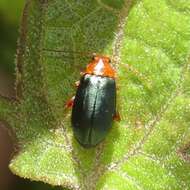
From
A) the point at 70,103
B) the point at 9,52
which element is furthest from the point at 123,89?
the point at 9,52

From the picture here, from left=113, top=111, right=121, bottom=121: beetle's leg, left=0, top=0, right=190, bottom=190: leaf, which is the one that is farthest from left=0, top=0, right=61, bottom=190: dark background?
left=113, top=111, right=121, bottom=121: beetle's leg

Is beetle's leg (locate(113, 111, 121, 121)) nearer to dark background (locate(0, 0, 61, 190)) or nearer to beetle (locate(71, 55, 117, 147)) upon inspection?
beetle (locate(71, 55, 117, 147))

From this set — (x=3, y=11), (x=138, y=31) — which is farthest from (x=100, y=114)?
(x=3, y=11)

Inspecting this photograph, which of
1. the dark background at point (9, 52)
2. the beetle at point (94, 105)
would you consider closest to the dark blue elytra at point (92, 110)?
the beetle at point (94, 105)

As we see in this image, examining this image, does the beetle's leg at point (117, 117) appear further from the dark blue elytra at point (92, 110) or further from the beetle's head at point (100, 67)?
the beetle's head at point (100, 67)

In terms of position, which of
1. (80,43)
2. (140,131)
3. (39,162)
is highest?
(80,43)

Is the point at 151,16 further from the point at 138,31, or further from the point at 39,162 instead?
the point at 39,162

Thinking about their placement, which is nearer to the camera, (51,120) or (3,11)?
(51,120)
